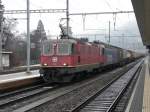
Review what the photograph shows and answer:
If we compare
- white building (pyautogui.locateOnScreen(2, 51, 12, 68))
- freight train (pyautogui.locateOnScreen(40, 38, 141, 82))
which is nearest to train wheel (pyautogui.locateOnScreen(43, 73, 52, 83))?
freight train (pyautogui.locateOnScreen(40, 38, 141, 82))

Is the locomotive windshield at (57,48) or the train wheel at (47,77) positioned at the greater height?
the locomotive windshield at (57,48)

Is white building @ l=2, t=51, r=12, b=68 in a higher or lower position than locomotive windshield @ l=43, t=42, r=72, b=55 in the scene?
lower

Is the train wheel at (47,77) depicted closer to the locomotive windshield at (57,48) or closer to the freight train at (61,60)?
the freight train at (61,60)

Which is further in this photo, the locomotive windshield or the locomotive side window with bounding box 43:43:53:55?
the locomotive side window with bounding box 43:43:53:55

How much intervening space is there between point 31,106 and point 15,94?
14.5 ft

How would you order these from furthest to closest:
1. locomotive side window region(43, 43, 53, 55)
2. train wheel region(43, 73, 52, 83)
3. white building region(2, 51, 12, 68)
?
white building region(2, 51, 12, 68) → locomotive side window region(43, 43, 53, 55) → train wheel region(43, 73, 52, 83)

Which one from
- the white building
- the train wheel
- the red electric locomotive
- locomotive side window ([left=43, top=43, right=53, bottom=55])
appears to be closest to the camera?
the red electric locomotive

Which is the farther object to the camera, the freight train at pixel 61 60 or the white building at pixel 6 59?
the white building at pixel 6 59

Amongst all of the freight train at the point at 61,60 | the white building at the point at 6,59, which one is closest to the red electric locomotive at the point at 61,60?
the freight train at the point at 61,60

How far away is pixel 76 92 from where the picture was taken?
21016mm

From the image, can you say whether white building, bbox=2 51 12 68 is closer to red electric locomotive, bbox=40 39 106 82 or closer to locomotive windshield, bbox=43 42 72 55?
red electric locomotive, bbox=40 39 106 82

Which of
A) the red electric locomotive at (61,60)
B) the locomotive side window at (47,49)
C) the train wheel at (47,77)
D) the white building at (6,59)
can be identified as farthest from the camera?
the white building at (6,59)

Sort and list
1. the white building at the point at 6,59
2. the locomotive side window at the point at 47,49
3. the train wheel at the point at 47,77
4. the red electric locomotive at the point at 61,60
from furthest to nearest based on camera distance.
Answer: the white building at the point at 6,59, the locomotive side window at the point at 47,49, the train wheel at the point at 47,77, the red electric locomotive at the point at 61,60

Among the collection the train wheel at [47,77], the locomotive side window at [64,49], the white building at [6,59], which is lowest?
the train wheel at [47,77]
